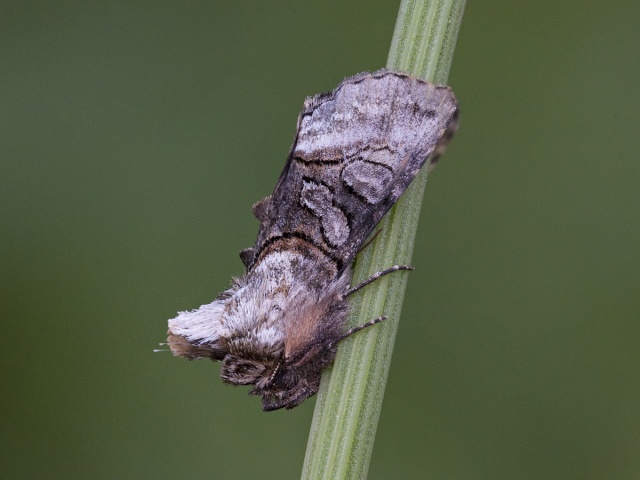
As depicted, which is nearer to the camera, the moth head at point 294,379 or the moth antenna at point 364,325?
the moth antenna at point 364,325

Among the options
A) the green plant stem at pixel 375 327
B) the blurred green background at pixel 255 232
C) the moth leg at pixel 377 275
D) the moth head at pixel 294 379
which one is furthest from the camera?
the blurred green background at pixel 255 232

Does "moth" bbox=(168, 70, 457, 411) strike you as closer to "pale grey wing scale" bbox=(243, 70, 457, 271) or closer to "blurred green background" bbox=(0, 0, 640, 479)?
"pale grey wing scale" bbox=(243, 70, 457, 271)

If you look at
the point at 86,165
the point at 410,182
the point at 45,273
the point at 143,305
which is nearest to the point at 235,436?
the point at 143,305

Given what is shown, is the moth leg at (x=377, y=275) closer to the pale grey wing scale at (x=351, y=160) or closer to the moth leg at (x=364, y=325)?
the moth leg at (x=364, y=325)

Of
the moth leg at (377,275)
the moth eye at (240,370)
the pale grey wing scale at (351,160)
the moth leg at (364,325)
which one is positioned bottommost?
the moth eye at (240,370)

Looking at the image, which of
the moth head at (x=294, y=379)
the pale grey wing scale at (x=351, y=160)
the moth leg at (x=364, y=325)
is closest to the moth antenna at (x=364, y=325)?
the moth leg at (x=364, y=325)

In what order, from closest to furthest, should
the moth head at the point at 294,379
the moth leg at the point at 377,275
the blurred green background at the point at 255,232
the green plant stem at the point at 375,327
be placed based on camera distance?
1. the green plant stem at the point at 375,327
2. the moth leg at the point at 377,275
3. the moth head at the point at 294,379
4. the blurred green background at the point at 255,232

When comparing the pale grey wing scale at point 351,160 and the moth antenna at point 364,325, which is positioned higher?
the pale grey wing scale at point 351,160

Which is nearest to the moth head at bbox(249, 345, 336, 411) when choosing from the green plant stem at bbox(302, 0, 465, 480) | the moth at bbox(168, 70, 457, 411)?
the moth at bbox(168, 70, 457, 411)
